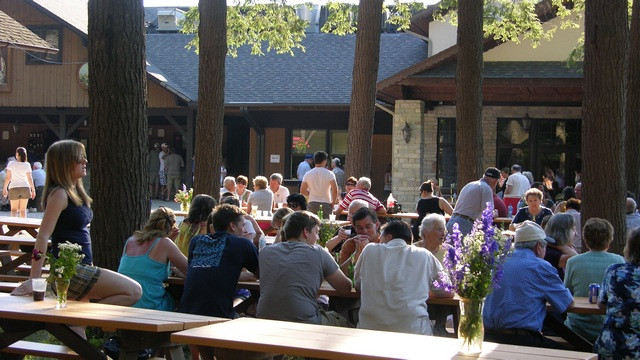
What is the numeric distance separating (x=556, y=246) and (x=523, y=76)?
40.4 ft

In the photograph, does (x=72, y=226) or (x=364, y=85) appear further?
(x=364, y=85)

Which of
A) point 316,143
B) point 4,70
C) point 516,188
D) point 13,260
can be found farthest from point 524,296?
point 4,70

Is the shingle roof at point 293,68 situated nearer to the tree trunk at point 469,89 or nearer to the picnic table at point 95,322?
the tree trunk at point 469,89

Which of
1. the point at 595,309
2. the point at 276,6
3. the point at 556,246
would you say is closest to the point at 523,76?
the point at 276,6

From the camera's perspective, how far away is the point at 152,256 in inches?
275

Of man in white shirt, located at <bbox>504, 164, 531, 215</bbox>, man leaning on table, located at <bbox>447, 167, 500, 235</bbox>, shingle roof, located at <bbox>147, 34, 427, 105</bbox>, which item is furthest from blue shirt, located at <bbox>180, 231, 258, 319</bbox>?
shingle roof, located at <bbox>147, 34, 427, 105</bbox>

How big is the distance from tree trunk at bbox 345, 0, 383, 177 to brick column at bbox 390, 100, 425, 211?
6275 millimetres

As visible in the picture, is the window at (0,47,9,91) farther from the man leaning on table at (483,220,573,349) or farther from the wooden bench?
the man leaning on table at (483,220,573,349)

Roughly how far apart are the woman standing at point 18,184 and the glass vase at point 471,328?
15.7 metres

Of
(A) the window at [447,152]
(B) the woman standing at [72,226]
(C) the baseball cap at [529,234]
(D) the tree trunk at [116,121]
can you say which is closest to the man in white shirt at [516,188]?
(A) the window at [447,152]

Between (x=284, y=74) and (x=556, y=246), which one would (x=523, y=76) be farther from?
(x=556, y=246)

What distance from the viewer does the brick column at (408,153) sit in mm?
22125

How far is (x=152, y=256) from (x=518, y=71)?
14924mm

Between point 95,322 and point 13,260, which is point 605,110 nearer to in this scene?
point 95,322
